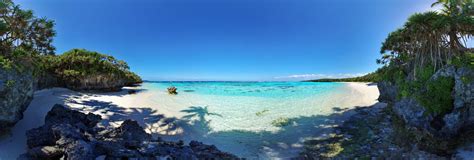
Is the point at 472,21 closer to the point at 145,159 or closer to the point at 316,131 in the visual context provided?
the point at 316,131

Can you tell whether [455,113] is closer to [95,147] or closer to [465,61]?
[465,61]

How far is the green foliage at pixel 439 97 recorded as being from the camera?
6180 millimetres

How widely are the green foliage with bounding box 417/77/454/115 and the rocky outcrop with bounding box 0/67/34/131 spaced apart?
1253 cm

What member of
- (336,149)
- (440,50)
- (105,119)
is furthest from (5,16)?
(440,50)

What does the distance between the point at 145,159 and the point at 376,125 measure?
8.76m

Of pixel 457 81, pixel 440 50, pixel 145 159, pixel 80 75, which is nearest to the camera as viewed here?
pixel 145 159

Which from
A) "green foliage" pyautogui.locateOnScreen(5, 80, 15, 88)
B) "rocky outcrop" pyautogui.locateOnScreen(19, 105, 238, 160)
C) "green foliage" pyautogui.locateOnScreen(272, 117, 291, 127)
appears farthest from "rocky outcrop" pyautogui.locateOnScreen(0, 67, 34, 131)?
"green foliage" pyautogui.locateOnScreen(272, 117, 291, 127)

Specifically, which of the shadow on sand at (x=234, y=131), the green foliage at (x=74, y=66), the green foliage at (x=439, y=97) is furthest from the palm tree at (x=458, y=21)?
the green foliage at (x=74, y=66)

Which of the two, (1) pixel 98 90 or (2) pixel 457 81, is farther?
(1) pixel 98 90

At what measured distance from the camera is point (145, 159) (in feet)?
16.6

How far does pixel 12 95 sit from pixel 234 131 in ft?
24.8

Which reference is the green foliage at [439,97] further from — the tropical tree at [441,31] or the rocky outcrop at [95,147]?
the rocky outcrop at [95,147]

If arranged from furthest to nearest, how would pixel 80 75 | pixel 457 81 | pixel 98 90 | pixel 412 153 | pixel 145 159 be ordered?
pixel 98 90, pixel 80 75, pixel 457 81, pixel 412 153, pixel 145 159

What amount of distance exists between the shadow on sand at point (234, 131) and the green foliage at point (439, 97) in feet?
10.7
